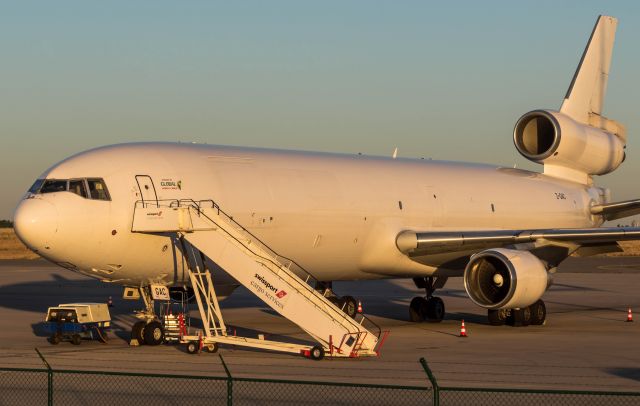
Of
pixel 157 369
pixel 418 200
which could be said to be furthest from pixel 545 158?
pixel 157 369

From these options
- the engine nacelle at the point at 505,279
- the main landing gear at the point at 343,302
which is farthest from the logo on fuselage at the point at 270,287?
the main landing gear at the point at 343,302

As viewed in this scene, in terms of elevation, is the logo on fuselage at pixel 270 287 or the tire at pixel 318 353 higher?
the logo on fuselage at pixel 270 287

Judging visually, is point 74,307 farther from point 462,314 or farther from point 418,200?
point 462,314

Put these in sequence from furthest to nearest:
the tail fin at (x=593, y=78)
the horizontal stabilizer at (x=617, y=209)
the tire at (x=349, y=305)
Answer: the tail fin at (x=593, y=78) → the horizontal stabilizer at (x=617, y=209) → the tire at (x=349, y=305)

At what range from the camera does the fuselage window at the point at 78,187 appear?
2241cm

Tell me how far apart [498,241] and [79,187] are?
11.4 metres

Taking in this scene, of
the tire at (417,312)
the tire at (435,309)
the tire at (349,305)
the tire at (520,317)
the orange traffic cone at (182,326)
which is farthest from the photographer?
the tire at (417,312)

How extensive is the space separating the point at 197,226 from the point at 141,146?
3.08m

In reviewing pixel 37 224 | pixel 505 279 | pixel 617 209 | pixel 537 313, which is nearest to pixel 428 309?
pixel 537 313

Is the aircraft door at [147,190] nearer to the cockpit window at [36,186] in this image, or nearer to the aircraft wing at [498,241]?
the cockpit window at [36,186]

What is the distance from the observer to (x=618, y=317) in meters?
32.4

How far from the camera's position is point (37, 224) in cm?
2158

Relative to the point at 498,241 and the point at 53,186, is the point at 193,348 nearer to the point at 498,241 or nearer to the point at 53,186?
the point at 53,186

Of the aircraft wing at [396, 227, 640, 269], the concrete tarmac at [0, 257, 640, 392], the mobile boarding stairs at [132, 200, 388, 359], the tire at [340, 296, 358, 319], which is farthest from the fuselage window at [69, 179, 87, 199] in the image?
the tire at [340, 296, 358, 319]
